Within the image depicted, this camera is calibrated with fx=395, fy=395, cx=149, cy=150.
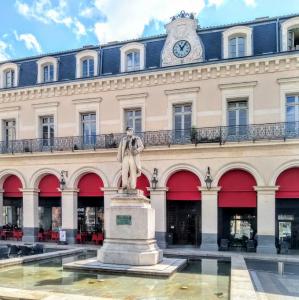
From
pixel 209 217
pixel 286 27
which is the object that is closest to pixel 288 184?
pixel 209 217

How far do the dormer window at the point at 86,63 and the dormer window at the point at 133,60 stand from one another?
7.35 feet

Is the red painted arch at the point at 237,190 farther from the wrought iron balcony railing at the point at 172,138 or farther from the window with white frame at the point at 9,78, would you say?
the window with white frame at the point at 9,78

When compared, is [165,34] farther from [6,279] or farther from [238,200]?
[6,279]

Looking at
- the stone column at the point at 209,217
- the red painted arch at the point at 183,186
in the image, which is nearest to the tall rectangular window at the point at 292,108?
the stone column at the point at 209,217

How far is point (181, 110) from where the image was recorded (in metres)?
23.1

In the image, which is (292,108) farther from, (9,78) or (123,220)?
(9,78)

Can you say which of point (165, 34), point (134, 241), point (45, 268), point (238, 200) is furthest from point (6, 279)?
point (165, 34)

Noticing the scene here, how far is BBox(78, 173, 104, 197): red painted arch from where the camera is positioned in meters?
24.4

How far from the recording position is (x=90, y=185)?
2461cm

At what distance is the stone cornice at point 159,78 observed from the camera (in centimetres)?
2084

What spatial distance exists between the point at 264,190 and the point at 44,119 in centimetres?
1488

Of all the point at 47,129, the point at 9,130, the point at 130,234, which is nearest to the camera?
the point at 130,234

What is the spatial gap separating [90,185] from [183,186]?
6.04 meters

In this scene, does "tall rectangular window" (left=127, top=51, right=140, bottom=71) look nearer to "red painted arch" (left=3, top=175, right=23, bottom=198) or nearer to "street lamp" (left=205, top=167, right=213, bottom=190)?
"street lamp" (left=205, top=167, right=213, bottom=190)
